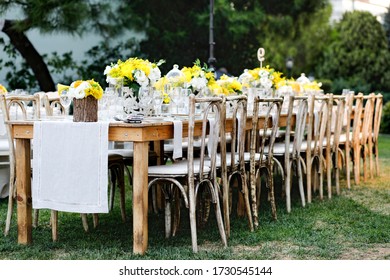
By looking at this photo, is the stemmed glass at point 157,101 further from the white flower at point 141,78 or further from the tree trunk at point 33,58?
the tree trunk at point 33,58

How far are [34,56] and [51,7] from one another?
4.88 ft

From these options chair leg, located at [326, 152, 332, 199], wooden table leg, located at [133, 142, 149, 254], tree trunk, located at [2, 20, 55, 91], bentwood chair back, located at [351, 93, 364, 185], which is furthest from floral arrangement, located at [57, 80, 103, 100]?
tree trunk, located at [2, 20, 55, 91]

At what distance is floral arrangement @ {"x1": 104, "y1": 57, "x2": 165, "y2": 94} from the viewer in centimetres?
436

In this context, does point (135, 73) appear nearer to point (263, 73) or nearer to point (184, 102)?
point (184, 102)

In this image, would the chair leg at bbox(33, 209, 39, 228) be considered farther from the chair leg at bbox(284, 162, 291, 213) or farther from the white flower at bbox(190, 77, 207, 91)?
the chair leg at bbox(284, 162, 291, 213)

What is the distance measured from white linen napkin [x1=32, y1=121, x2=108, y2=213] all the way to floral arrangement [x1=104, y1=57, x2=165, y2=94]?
574 mm

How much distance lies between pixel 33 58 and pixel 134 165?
7.78m

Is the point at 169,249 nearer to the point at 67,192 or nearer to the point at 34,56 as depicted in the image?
the point at 67,192

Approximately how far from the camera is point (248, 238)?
173 inches

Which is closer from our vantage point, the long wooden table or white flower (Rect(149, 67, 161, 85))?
the long wooden table

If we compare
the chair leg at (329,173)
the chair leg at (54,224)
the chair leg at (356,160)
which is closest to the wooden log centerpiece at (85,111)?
the chair leg at (54,224)

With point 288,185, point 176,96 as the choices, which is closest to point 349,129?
point 288,185
